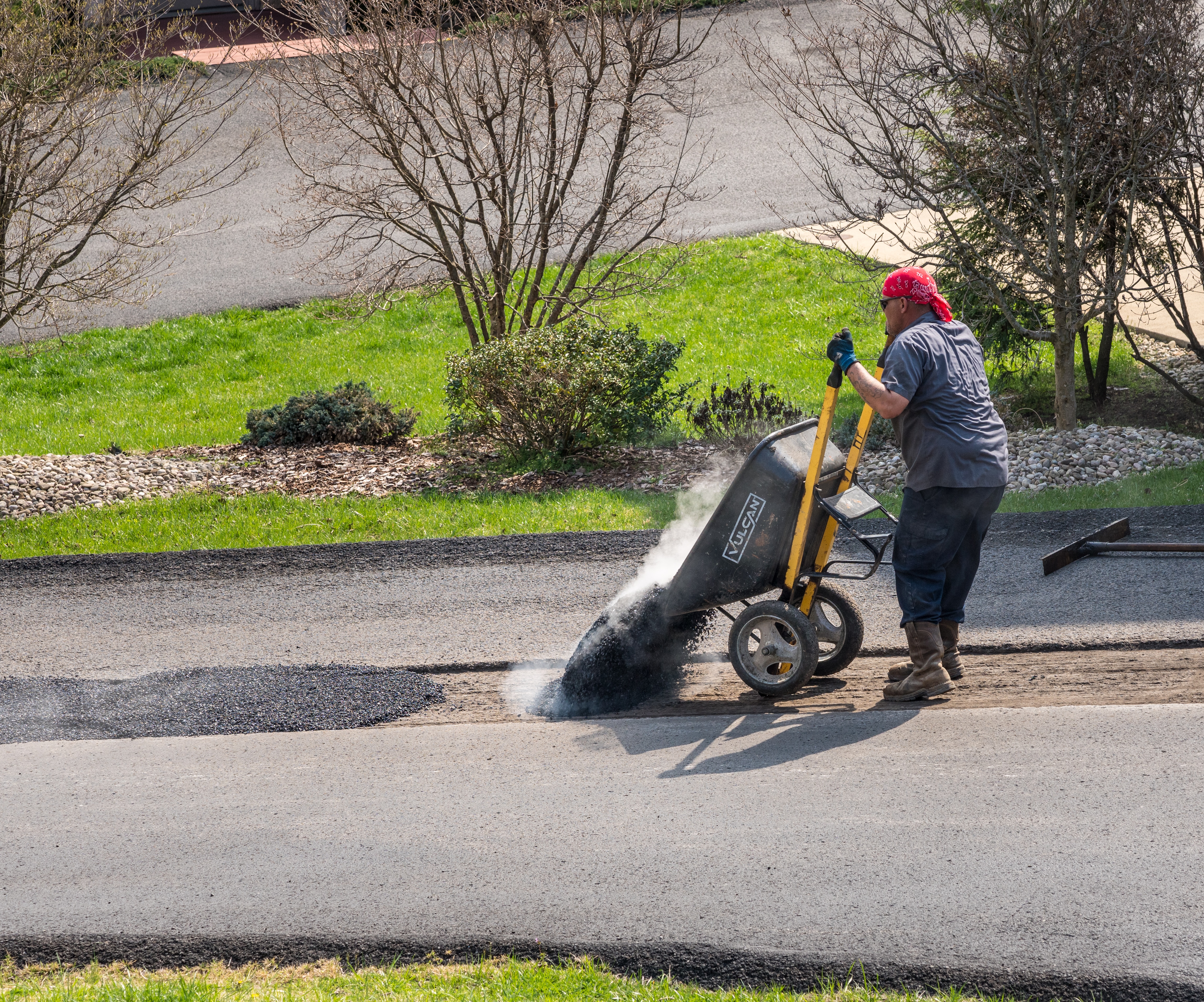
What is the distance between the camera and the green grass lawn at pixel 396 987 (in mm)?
3348

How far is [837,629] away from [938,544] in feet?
2.69

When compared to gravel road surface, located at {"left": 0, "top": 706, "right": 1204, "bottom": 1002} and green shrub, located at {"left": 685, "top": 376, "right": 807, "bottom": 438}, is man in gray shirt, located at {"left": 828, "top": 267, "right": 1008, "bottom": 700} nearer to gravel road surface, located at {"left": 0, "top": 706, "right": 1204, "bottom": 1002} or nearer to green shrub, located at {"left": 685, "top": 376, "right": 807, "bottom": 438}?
gravel road surface, located at {"left": 0, "top": 706, "right": 1204, "bottom": 1002}

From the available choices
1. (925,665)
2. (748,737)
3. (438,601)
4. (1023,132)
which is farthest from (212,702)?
(1023,132)

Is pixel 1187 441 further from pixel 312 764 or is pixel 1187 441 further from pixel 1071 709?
pixel 312 764

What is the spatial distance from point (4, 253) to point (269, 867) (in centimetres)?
823

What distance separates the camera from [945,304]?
17.4ft

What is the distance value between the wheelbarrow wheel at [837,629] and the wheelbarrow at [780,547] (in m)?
0.14

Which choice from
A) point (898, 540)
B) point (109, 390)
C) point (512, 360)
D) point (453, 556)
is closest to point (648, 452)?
point (512, 360)

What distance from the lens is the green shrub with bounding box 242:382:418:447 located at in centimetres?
1219

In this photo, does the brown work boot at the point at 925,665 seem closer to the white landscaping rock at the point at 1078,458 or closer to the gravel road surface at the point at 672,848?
the gravel road surface at the point at 672,848

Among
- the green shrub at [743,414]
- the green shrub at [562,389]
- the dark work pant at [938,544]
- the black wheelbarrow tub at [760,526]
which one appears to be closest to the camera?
the dark work pant at [938,544]

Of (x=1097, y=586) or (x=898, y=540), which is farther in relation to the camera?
(x=1097, y=586)

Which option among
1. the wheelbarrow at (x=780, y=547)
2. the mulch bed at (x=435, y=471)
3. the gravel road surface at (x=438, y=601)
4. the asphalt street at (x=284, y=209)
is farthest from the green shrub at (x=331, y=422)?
the wheelbarrow at (x=780, y=547)

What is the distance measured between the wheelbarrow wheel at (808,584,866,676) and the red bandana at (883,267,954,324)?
1467 millimetres
